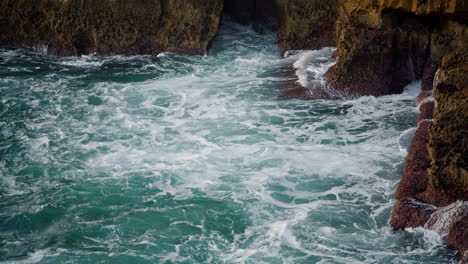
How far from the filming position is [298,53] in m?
14.6

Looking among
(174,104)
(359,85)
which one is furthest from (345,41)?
(174,104)

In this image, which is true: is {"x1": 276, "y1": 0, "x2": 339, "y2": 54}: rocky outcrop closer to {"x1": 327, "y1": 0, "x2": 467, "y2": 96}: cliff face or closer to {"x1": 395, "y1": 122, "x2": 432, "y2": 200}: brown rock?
{"x1": 327, "y1": 0, "x2": 467, "y2": 96}: cliff face

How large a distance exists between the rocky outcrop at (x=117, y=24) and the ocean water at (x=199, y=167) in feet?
2.91

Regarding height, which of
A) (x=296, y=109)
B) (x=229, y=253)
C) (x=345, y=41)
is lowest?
(x=229, y=253)

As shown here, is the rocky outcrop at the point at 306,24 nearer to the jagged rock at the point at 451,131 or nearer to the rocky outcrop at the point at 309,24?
the rocky outcrop at the point at 309,24

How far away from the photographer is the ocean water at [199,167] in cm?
765

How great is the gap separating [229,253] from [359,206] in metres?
2.00

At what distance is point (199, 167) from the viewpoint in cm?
973

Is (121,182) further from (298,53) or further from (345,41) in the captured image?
(298,53)

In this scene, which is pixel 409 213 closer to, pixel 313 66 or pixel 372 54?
pixel 372 54

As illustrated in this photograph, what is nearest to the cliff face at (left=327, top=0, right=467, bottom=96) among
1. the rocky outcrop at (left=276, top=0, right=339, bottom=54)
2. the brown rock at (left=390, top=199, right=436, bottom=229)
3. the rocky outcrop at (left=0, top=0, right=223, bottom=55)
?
the rocky outcrop at (left=276, top=0, right=339, bottom=54)

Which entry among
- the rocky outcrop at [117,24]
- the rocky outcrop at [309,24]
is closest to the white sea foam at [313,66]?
the rocky outcrop at [309,24]

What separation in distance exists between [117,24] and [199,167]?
21.7 ft

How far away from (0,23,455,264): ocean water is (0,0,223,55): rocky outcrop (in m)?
0.89
